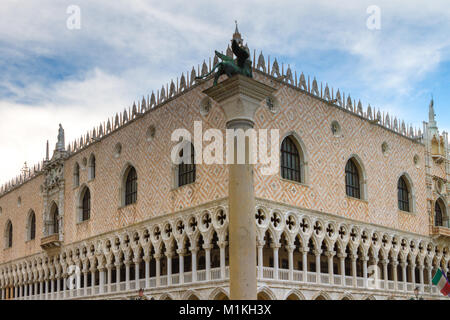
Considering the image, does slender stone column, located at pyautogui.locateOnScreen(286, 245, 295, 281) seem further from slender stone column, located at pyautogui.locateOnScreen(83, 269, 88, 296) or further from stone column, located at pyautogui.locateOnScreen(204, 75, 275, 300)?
stone column, located at pyautogui.locateOnScreen(204, 75, 275, 300)

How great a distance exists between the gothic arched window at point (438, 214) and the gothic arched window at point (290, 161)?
1041 centimetres

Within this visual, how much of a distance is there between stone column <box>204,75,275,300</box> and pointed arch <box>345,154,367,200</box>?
14683 millimetres

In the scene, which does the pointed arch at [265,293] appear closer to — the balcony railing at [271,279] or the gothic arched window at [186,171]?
the balcony railing at [271,279]

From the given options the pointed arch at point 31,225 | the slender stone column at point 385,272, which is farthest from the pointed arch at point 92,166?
the slender stone column at point 385,272

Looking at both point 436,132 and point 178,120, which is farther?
point 436,132

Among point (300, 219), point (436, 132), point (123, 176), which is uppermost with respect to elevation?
point (436, 132)

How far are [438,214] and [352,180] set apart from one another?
7420 mm

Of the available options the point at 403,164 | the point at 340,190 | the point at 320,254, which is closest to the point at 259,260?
the point at 320,254

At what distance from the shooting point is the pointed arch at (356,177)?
23641 millimetres

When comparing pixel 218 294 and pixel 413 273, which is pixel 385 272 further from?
pixel 218 294

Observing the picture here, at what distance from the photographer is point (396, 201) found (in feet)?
83.5

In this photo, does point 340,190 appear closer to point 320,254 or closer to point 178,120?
point 320,254

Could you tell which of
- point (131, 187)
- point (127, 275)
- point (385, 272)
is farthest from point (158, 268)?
point (385, 272)
